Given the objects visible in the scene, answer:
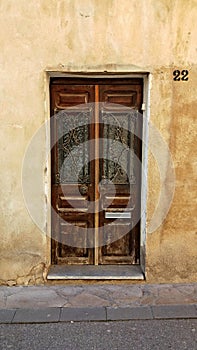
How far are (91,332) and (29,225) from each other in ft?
5.11

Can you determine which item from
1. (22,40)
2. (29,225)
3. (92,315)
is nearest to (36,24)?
(22,40)

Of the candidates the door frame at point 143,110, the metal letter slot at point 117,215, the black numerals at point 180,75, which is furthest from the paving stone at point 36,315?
the black numerals at point 180,75

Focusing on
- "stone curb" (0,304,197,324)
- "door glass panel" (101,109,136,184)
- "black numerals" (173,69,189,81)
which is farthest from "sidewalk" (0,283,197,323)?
"black numerals" (173,69,189,81)

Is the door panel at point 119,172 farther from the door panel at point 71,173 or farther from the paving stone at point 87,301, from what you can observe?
the paving stone at point 87,301

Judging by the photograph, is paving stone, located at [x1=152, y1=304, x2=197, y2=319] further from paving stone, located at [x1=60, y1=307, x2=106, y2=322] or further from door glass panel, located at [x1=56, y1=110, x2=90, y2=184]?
door glass panel, located at [x1=56, y1=110, x2=90, y2=184]

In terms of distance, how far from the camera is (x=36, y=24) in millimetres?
4711

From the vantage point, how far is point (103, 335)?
4.10 m

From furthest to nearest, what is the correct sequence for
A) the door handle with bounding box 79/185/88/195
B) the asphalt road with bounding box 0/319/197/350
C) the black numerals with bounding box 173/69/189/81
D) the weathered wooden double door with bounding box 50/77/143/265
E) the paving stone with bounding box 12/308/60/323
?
1. the door handle with bounding box 79/185/88/195
2. the weathered wooden double door with bounding box 50/77/143/265
3. the black numerals with bounding box 173/69/189/81
4. the paving stone with bounding box 12/308/60/323
5. the asphalt road with bounding box 0/319/197/350

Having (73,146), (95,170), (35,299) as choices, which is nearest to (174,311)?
(35,299)

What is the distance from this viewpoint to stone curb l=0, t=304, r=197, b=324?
14.4 ft

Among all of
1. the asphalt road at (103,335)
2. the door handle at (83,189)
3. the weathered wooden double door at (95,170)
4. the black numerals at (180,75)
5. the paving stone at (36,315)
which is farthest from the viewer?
the door handle at (83,189)

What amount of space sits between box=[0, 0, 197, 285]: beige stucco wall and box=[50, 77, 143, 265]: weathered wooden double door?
0.32 metres

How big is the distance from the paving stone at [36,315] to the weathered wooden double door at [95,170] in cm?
101

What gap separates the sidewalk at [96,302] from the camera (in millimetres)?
4430
